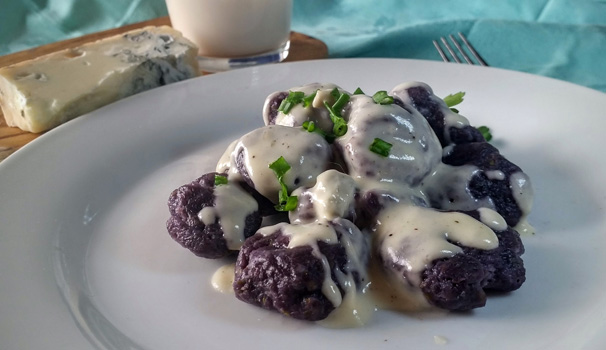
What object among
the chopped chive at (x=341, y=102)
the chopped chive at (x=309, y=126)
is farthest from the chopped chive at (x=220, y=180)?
the chopped chive at (x=341, y=102)

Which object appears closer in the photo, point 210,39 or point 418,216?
point 418,216

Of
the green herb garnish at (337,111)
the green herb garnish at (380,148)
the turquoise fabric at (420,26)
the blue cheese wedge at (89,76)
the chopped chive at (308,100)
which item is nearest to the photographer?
the green herb garnish at (380,148)

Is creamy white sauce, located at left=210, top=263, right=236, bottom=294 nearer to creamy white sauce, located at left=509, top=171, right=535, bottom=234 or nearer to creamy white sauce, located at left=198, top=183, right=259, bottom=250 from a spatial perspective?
creamy white sauce, located at left=198, top=183, right=259, bottom=250

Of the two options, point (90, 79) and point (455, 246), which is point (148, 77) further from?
point (455, 246)

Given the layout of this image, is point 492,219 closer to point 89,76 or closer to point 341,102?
point 341,102

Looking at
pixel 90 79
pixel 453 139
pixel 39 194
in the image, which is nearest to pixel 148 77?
pixel 90 79

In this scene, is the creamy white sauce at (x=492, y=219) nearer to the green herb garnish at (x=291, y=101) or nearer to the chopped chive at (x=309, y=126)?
the chopped chive at (x=309, y=126)

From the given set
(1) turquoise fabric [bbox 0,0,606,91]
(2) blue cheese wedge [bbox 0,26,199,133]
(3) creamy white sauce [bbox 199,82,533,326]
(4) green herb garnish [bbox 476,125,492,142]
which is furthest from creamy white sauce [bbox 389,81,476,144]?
(1) turquoise fabric [bbox 0,0,606,91]
